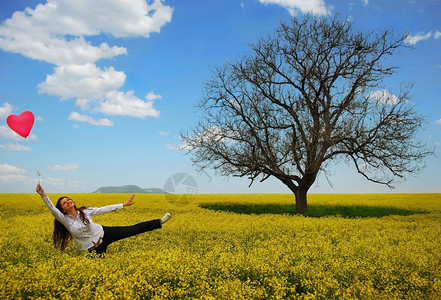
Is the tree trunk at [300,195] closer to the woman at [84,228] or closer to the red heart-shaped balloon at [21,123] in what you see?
the woman at [84,228]

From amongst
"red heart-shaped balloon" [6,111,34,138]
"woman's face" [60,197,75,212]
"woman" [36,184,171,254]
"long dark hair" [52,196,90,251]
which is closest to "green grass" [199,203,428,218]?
"woman" [36,184,171,254]

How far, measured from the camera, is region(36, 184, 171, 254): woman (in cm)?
854

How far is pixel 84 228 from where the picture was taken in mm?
8594

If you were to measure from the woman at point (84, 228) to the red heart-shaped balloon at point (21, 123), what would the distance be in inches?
95.0

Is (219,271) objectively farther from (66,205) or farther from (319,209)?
(319,209)

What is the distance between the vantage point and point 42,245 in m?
10.7

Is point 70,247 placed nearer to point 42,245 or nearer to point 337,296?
point 42,245

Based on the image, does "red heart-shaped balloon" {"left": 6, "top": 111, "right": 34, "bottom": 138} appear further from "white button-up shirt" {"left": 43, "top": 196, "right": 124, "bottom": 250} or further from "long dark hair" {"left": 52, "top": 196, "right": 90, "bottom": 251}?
"white button-up shirt" {"left": 43, "top": 196, "right": 124, "bottom": 250}

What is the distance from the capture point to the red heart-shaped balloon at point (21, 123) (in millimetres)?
9617

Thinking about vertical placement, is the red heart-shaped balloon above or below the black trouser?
above

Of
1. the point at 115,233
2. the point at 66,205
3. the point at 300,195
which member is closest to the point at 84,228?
the point at 66,205

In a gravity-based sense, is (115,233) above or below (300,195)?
below

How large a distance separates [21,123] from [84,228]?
3.58 m

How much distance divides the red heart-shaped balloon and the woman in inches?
95.0
